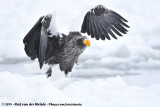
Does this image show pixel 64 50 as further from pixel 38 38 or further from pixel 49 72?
pixel 38 38

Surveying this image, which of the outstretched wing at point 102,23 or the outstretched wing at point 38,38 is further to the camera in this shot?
the outstretched wing at point 102,23

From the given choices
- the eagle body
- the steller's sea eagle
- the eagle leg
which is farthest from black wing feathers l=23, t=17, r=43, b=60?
the eagle leg

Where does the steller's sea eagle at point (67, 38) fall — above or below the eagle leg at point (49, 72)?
above

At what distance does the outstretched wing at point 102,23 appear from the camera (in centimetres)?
492

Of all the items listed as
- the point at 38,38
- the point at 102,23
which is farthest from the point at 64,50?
the point at 102,23

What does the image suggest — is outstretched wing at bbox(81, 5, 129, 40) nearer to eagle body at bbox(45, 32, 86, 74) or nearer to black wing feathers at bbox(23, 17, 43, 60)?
eagle body at bbox(45, 32, 86, 74)

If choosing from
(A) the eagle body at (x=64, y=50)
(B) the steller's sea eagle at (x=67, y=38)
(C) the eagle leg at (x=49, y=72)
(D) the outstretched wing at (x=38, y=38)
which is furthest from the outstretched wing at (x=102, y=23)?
(D) the outstretched wing at (x=38, y=38)

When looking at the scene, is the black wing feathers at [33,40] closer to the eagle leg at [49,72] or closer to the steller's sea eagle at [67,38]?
the steller's sea eagle at [67,38]

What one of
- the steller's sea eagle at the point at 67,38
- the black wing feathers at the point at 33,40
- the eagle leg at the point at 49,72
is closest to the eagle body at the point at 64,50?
the steller's sea eagle at the point at 67,38

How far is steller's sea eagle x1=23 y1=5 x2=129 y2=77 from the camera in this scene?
13.3 feet

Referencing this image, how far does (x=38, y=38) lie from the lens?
412 cm

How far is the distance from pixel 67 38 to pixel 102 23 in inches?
28.2

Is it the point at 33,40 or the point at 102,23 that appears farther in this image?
the point at 102,23

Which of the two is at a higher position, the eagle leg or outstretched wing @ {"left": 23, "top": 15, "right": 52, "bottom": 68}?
outstretched wing @ {"left": 23, "top": 15, "right": 52, "bottom": 68}
